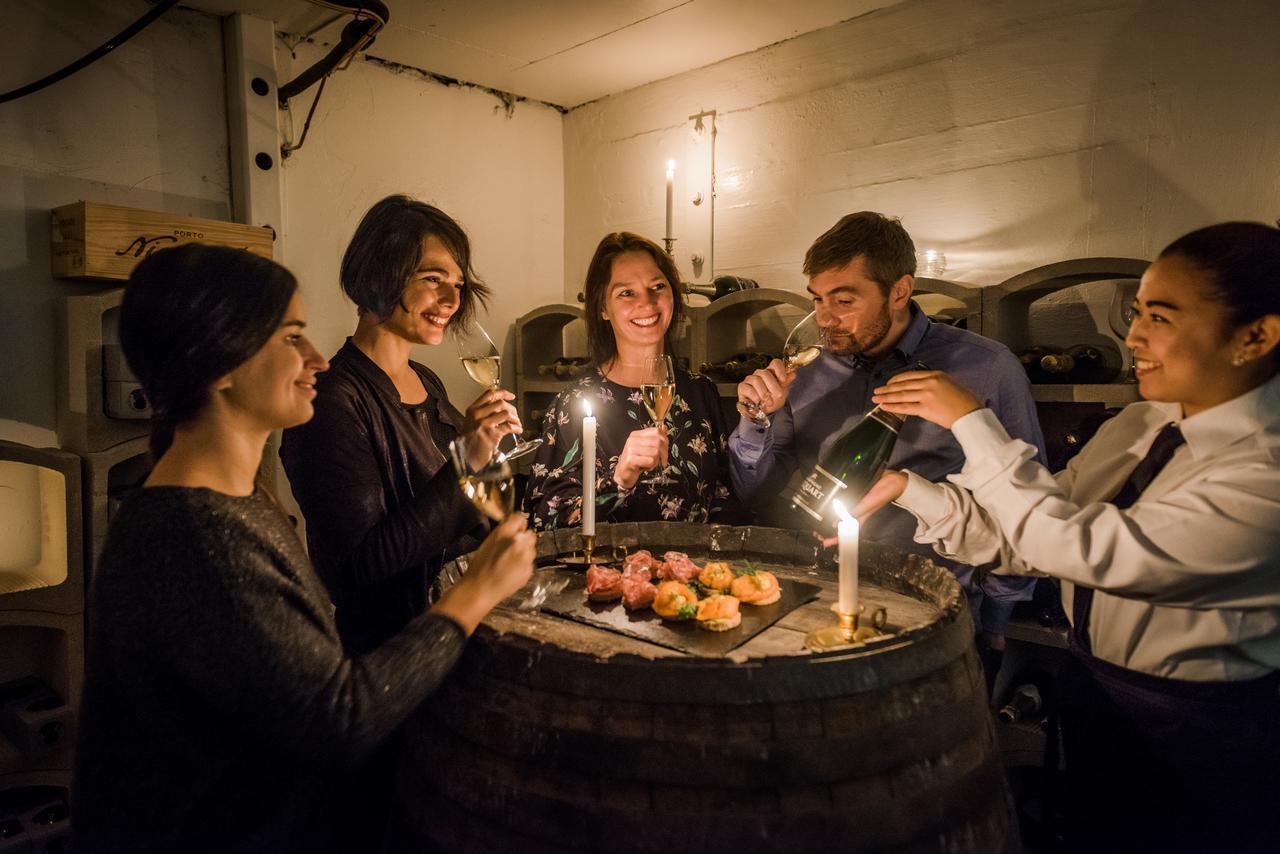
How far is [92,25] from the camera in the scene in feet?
10.9

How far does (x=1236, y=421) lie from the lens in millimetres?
1329

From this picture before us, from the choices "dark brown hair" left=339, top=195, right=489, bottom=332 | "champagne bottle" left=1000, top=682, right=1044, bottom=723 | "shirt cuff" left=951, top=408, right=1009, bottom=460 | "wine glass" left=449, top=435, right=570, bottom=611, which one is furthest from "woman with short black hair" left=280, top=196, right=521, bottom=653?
"champagne bottle" left=1000, top=682, right=1044, bottom=723

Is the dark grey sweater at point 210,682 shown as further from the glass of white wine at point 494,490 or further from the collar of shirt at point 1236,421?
the collar of shirt at point 1236,421

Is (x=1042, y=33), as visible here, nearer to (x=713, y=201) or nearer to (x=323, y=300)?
(x=713, y=201)

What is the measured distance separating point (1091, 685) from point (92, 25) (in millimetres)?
4406

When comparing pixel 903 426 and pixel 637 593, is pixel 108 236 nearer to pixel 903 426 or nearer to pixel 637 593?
pixel 637 593

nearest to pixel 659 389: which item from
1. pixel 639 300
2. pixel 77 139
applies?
pixel 639 300

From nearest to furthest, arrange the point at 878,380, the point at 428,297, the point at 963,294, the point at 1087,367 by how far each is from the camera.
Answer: the point at 428,297, the point at 878,380, the point at 1087,367, the point at 963,294

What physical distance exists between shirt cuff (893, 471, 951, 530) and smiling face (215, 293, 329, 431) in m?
1.31

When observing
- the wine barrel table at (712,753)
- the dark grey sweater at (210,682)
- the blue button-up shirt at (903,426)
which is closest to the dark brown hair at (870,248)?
the blue button-up shirt at (903,426)

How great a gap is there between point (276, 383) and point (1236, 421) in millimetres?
1633

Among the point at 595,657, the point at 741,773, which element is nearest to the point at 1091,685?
the point at 741,773

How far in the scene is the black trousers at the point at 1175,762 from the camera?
4.32 ft

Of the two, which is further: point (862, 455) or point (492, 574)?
point (862, 455)
